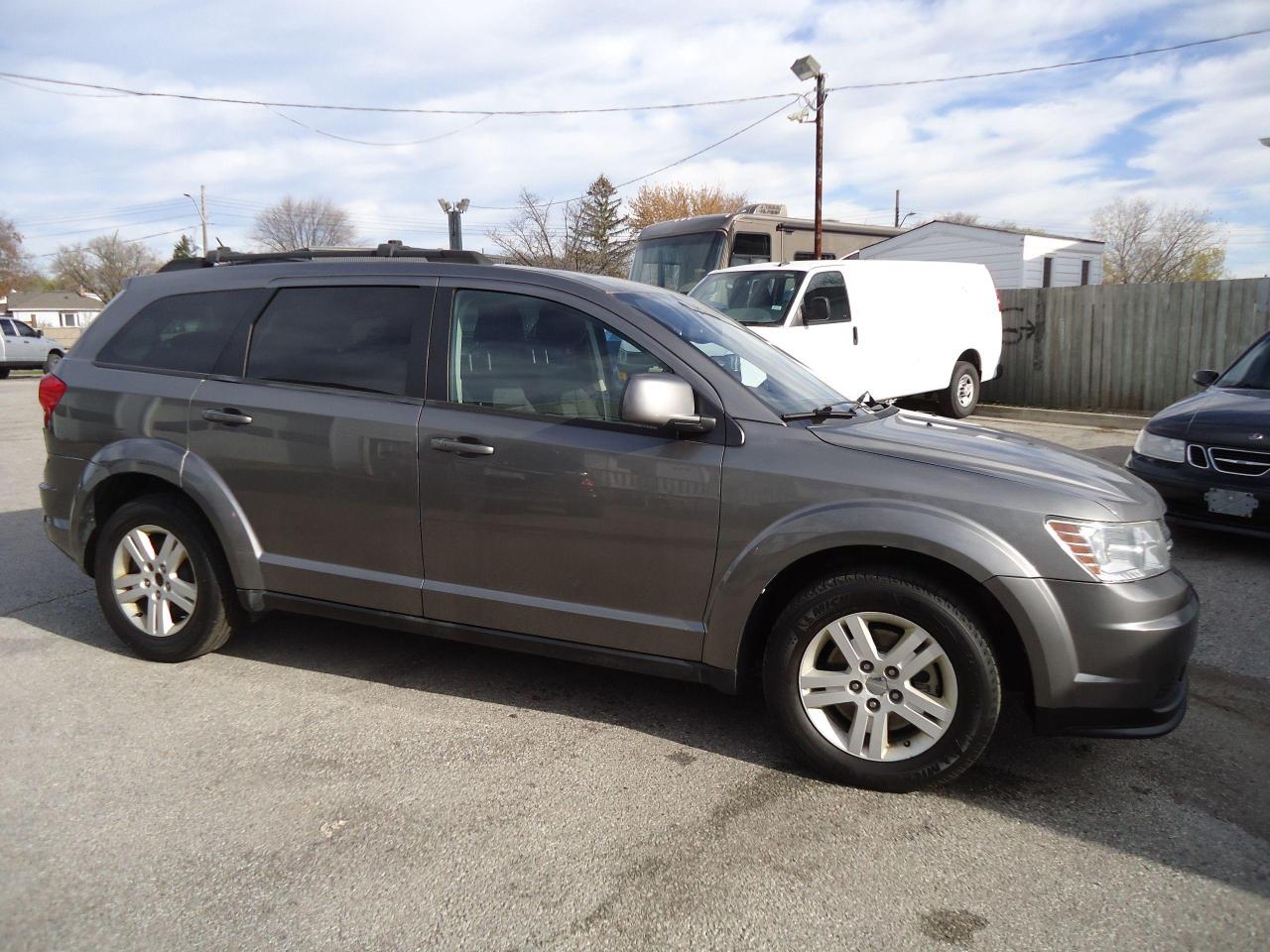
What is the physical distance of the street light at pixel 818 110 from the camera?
17250mm

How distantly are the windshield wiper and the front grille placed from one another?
3712mm

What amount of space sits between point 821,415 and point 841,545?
627 mm

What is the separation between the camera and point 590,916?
2.55 metres

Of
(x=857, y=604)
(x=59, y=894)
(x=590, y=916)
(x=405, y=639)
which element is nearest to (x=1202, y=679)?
(x=857, y=604)

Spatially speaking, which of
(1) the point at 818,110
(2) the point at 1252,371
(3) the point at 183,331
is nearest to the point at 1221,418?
(2) the point at 1252,371

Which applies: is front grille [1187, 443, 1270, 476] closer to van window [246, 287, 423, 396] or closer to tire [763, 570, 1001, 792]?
tire [763, 570, 1001, 792]

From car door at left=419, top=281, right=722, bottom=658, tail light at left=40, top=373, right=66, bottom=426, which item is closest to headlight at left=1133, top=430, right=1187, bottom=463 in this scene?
car door at left=419, top=281, right=722, bottom=658

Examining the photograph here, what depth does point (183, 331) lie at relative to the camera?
4430 millimetres

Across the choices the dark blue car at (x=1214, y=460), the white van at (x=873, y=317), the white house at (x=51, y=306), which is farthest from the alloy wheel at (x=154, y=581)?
the white house at (x=51, y=306)

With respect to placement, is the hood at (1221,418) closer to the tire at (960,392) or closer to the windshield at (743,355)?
the windshield at (743,355)

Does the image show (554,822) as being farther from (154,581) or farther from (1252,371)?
(1252,371)

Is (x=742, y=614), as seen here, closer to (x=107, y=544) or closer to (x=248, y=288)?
(x=248, y=288)

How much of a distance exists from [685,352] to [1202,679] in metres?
2.87

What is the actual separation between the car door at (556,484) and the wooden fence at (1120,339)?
1205 centimetres
